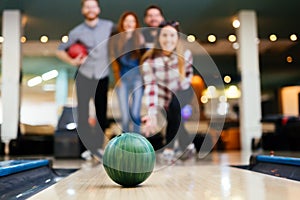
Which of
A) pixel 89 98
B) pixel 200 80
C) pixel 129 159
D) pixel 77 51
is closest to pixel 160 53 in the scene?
pixel 89 98

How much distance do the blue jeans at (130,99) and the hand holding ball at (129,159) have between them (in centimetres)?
241

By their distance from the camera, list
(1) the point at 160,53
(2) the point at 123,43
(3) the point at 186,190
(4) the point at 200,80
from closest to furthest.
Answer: (3) the point at 186,190, (1) the point at 160,53, (2) the point at 123,43, (4) the point at 200,80

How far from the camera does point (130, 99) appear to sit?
416 cm

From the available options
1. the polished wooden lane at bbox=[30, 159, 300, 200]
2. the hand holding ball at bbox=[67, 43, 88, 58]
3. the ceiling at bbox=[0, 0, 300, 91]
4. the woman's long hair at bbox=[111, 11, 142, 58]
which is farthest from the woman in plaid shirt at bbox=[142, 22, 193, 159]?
the ceiling at bbox=[0, 0, 300, 91]

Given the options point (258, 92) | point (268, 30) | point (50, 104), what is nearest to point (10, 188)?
point (258, 92)

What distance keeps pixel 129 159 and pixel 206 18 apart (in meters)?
6.19

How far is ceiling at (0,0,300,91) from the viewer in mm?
6582

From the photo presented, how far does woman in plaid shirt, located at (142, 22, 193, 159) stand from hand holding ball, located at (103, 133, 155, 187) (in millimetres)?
1885

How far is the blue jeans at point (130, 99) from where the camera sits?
4.07 meters

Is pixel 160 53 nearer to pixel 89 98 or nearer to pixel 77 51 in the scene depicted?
pixel 89 98

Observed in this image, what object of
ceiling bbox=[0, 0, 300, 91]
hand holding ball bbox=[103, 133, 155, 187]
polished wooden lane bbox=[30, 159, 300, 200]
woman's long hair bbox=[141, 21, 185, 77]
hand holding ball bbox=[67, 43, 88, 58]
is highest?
ceiling bbox=[0, 0, 300, 91]

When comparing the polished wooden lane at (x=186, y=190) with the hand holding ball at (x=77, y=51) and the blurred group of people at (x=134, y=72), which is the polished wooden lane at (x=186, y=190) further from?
the hand holding ball at (x=77, y=51)

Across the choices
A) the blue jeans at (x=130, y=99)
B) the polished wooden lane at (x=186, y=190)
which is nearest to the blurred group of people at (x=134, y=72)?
the blue jeans at (x=130, y=99)

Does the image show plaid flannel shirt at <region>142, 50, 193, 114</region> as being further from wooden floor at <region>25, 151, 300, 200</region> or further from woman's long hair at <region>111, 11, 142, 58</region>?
wooden floor at <region>25, 151, 300, 200</region>
